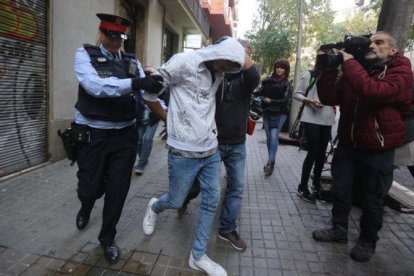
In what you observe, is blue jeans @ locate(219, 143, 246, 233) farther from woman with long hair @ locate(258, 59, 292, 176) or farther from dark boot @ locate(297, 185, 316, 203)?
woman with long hair @ locate(258, 59, 292, 176)

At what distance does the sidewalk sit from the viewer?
2904mm

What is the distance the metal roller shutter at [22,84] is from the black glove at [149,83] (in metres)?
2.89

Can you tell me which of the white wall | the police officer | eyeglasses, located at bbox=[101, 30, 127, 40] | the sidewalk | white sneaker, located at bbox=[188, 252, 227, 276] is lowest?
the sidewalk

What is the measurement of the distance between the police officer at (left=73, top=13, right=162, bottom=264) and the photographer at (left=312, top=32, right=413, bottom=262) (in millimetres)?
1821

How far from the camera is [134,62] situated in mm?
2996

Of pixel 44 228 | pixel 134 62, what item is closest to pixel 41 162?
pixel 44 228

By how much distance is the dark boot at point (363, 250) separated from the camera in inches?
124

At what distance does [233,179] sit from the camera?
3.32m

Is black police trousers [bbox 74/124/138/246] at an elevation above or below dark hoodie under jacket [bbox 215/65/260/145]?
below

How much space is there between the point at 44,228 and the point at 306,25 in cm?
3001

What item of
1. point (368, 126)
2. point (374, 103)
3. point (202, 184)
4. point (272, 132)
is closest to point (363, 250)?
point (368, 126)

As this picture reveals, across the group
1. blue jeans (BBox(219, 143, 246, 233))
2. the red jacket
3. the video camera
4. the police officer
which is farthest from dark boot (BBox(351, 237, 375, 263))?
the police officer

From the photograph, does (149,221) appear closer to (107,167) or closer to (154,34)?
(107,167)

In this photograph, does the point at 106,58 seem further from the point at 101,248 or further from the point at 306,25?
the point at 306,25
